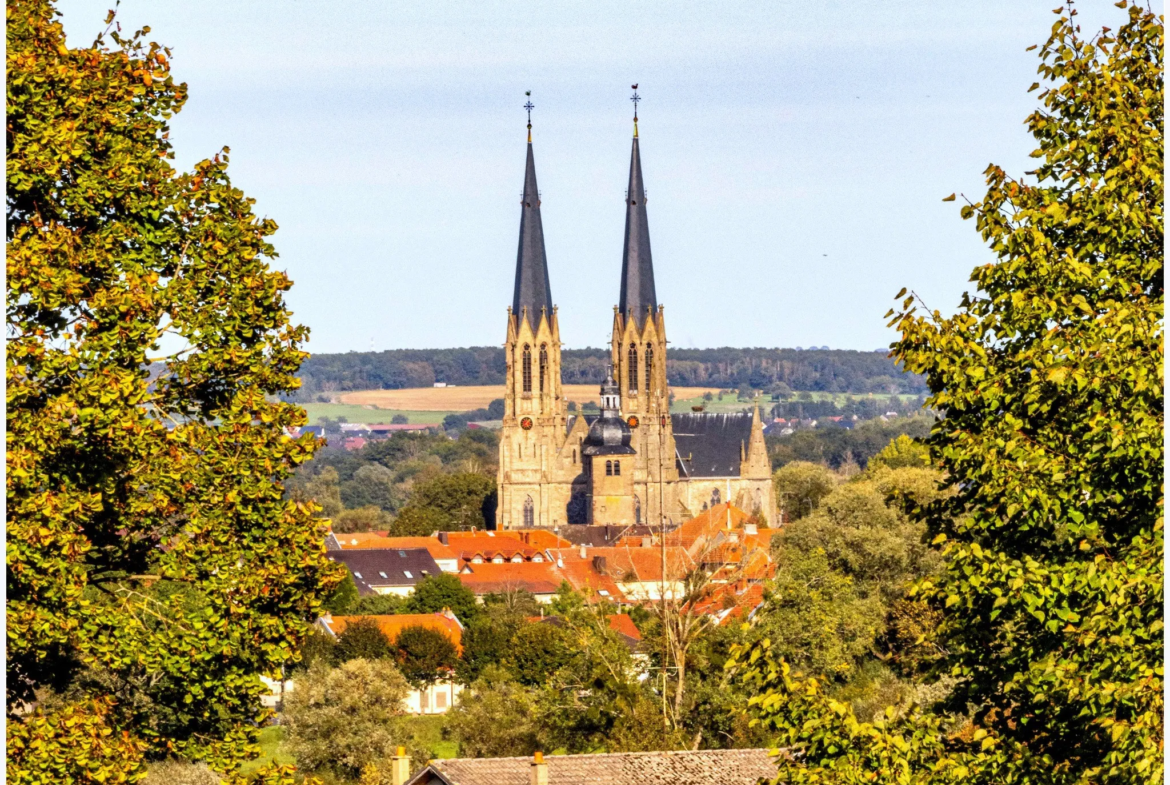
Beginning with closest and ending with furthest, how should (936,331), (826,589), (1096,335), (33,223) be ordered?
(1096,335)
(936,331)
(33,223)
(826,589)

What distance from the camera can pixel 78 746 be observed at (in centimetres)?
1138

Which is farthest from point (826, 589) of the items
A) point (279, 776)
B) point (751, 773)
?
point (279, 776)

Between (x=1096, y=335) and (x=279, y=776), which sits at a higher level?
(x=1096, y=335)

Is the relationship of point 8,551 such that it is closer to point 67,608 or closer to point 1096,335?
point 67,608

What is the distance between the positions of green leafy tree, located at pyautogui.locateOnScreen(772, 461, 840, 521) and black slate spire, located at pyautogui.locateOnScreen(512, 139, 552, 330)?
2087 cm

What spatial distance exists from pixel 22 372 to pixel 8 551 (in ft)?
3.67

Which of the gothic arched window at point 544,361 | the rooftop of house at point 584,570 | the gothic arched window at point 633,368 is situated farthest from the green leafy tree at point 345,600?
the gothic arched window at point 633,368

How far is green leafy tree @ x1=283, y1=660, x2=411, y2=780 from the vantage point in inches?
1622

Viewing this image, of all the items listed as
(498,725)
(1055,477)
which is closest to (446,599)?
(498,725)

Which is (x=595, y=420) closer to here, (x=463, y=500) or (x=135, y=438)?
(x=463, y=500)

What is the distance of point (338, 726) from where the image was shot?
4144 centimetres

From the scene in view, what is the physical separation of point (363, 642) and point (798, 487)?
75.4m

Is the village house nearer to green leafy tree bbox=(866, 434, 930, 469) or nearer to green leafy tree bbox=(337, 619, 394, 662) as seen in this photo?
green leafy tree bbox=(337, 619, 394, 662)

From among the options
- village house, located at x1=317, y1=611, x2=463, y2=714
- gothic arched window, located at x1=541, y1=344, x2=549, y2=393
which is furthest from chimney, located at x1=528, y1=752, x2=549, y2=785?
gothic arched window, located at x1=541, y1=344, x2=549, y2=393
